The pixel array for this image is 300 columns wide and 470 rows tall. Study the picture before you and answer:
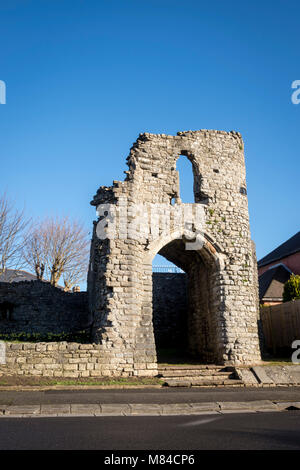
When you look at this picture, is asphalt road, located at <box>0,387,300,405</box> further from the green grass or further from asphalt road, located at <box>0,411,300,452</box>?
asphalt road, located at <box>0,411,300,452</box>

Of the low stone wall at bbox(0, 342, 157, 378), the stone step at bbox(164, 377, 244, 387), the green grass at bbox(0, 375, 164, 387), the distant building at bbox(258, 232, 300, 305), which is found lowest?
the stone step at bbox(164, 377, 244, 387)

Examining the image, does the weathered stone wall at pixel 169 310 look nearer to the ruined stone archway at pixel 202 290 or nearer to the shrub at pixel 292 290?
the ruined stone archway at pixel 202 290

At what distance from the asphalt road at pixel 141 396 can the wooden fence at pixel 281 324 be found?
278 inches

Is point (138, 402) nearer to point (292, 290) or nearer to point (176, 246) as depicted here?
point (176, 246)

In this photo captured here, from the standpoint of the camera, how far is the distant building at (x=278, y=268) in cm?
2506

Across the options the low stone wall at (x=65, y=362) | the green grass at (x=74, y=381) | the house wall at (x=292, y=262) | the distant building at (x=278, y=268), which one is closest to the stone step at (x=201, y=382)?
the green grass at (x=74, y=381)

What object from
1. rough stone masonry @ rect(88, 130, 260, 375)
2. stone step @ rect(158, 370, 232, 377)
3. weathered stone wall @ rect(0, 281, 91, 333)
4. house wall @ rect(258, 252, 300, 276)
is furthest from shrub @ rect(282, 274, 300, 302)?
house wall @ rect(258, 252, 300, 276)

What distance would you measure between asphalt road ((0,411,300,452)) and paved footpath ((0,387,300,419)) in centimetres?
68

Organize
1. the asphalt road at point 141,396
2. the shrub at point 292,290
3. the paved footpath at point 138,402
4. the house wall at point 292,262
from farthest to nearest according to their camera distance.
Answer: the house wall at point 292,262 < the shrub at point 292,290 < the asphalt road at point 141,396 < the paved footpath at point 138,402

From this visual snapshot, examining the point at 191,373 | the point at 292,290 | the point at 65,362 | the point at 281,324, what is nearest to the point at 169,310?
the point at 281,324

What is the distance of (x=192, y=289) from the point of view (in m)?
17.5

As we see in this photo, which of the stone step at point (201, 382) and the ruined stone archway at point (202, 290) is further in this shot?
the ruined stone archway at point (202, 290)

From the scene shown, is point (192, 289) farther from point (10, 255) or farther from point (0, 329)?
point (10, 255)

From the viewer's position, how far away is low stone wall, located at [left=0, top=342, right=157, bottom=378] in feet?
36.7
